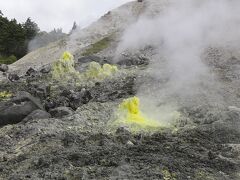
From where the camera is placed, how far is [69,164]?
1438cm

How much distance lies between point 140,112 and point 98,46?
2757cm

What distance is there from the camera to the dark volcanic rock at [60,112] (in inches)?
784

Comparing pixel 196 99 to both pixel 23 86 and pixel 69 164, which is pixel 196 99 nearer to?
pixel 69 164

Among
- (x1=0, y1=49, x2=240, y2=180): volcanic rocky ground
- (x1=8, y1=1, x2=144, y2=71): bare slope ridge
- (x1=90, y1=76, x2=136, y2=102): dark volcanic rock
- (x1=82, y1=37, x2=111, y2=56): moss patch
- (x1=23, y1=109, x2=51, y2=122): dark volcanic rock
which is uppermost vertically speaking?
(x1=8, y1=1, x2=144, y2=71): bare slope ridge

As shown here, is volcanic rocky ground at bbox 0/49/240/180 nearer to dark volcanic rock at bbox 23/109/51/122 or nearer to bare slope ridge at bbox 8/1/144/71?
dark volcanic rock at bbox 23/109/51/122

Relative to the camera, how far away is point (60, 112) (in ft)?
65.6

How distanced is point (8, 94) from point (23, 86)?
170 centimetres

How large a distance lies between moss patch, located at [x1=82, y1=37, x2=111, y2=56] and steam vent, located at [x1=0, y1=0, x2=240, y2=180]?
16.9 feet

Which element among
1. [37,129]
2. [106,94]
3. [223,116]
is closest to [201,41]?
[106,94]

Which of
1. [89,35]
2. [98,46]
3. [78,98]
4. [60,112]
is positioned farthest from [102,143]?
[89,35]

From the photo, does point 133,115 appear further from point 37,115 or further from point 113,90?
point 113,90

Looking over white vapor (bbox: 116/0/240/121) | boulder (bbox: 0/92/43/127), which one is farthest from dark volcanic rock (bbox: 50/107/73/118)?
white vapor (bbox: 116/0/240/121)

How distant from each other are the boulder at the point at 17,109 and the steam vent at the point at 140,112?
0.12 ft

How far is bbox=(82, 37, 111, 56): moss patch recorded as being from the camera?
146 feet
